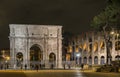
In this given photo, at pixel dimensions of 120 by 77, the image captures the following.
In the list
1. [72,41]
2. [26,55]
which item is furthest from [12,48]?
[72,41]

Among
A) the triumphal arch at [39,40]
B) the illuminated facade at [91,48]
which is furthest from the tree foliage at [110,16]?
the illuminated facade at [91,48]

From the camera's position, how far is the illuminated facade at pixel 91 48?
110 m

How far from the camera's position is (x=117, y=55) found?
10912cm

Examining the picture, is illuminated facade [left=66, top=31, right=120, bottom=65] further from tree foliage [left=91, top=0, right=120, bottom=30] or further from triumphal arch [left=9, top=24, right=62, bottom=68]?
tree foliage [left=91, top=0, right=120, bottom=30]

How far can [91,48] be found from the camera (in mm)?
129500

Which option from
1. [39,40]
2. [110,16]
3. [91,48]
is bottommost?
[91,48]

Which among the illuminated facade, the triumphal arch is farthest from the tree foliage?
the illuminated facade

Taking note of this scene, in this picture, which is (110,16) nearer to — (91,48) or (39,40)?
(39,40)

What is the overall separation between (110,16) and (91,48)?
70.5 metres

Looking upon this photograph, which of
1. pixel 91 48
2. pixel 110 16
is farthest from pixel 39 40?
pixel 110 16

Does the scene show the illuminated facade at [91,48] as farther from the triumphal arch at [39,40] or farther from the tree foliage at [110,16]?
the tree foliage at [110,16]

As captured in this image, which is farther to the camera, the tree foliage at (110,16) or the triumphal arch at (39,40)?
the triumphal arch at (39,40)

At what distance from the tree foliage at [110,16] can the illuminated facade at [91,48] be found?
4229cm

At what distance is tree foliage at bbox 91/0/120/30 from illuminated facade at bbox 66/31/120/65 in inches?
1665
